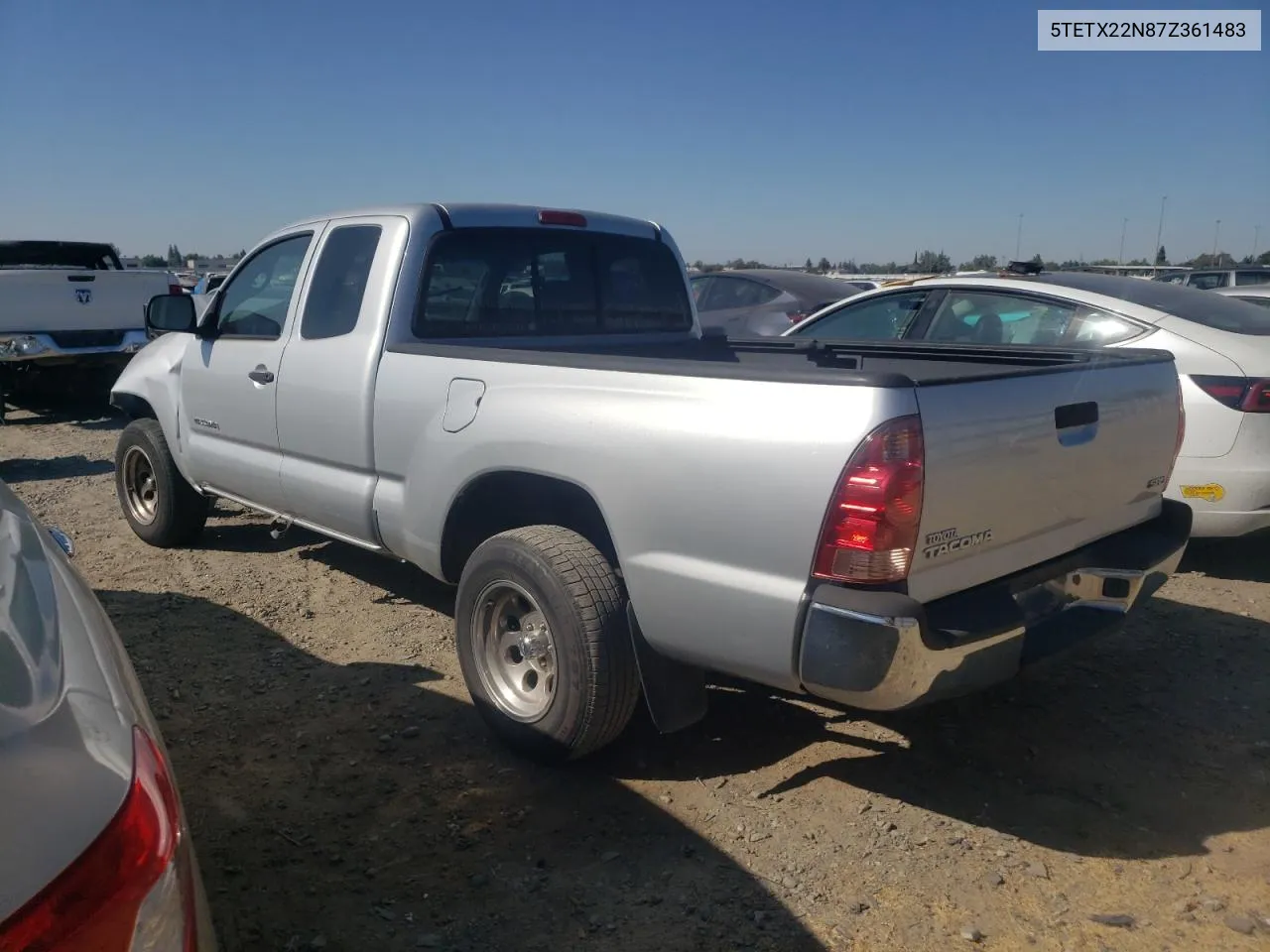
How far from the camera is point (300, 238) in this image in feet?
15.8

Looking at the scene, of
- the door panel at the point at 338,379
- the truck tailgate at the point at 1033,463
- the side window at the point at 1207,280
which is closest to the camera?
the truck tailgate at the point at 1033,463

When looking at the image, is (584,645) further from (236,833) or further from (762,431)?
(236,833)

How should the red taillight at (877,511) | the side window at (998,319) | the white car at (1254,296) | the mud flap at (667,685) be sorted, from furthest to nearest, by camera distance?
1. the white car at (1254,296)
2. the side window at (998,319)
3. the mud flap at (667,685)
4. the red taillight at (877,511)

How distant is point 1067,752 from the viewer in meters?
3.59

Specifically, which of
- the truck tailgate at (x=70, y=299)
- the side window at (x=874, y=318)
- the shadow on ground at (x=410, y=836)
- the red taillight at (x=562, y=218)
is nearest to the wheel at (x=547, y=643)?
the shadow on ground at (x=410, y=836)

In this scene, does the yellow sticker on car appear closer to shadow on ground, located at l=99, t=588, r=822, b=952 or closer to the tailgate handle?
the tailgate handle

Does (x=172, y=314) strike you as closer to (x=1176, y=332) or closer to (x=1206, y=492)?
(x=1176, y=332)

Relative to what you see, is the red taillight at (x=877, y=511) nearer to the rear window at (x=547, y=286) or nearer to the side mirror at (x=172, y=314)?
the rear window at (x=547, y=286)

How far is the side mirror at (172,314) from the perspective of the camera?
5102 mm

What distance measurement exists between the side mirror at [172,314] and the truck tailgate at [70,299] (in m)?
5.03

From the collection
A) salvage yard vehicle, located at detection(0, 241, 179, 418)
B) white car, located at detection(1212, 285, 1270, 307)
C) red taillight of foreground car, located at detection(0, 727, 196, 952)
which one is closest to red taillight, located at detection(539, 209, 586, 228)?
red taillight of foreground car, located at detection(0, 727, 196, 952)

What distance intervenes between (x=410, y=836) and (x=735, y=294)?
9949mm

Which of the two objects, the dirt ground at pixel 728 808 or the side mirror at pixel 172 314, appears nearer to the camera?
the dirt ground at pixel 728 808

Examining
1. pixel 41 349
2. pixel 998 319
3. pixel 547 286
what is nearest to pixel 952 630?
pixel 547 286
